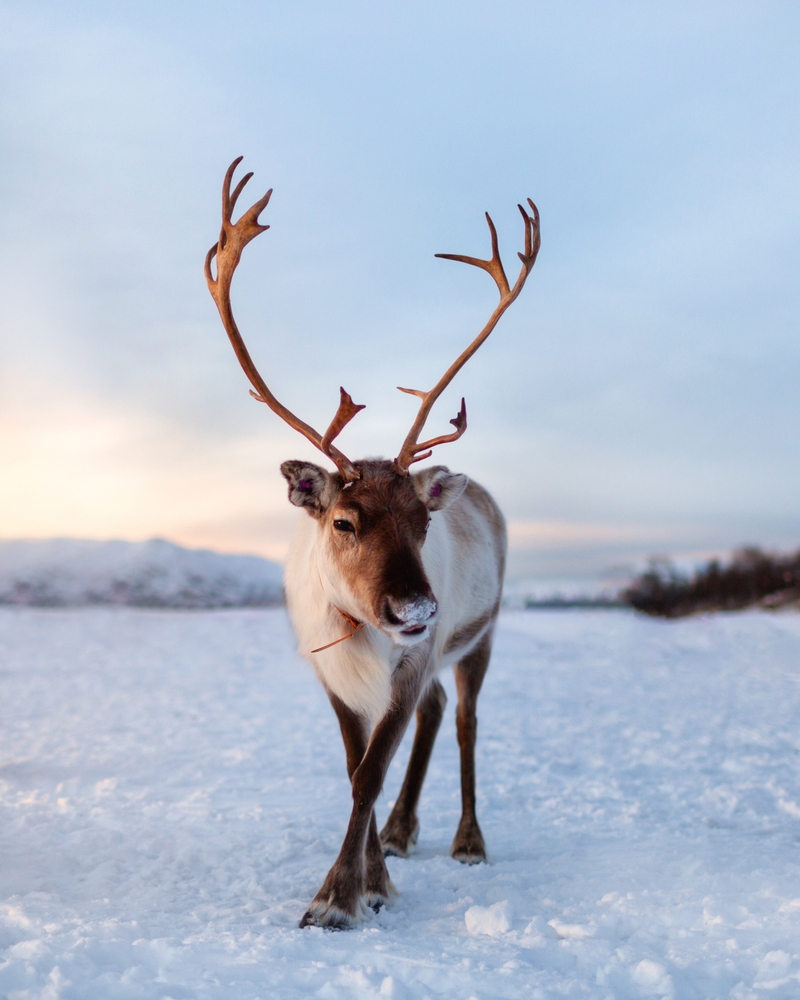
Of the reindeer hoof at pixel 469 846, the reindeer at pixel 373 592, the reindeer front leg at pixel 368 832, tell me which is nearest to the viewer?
the reindeer at pixel 373 592

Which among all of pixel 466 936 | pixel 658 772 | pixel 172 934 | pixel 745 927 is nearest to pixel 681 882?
pixel 745 927

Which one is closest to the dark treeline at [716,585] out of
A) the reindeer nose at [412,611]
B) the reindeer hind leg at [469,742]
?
the reindeer hind leg at [469,742]

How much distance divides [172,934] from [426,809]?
3099 mm

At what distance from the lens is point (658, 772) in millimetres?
7469

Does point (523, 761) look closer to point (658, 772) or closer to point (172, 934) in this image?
point (658, 772)

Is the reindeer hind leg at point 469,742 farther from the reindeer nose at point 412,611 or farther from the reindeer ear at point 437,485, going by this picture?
the reindeer nose at point 412,611

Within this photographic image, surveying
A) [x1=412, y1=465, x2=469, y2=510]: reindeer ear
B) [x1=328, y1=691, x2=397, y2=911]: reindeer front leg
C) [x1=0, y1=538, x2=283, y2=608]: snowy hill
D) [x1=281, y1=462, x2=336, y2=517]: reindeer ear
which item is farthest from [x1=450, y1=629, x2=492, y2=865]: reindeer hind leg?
[x1=0, y1=538, x2=283, y2=608]: snowy hill

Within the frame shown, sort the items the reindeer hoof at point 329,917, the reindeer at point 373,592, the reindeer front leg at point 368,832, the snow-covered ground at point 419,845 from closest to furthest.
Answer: the snow-covered ground at point 419,845, the reindeer hoof at point 329,917, the reindeer at point 373,592, the reindeer front leg at point 368,832

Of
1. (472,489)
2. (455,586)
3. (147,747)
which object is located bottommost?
(147,747)

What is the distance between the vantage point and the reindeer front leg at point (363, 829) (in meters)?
3.96

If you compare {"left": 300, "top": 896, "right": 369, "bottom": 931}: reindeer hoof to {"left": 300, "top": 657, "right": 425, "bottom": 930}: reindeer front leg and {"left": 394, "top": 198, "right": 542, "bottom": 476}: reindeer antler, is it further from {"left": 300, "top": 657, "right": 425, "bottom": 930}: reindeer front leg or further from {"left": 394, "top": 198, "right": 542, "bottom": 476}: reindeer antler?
{"left": 394, "top": 198, "right": 542, "bottom": 476}: reindeer antler

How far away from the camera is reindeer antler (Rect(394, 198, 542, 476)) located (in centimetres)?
466

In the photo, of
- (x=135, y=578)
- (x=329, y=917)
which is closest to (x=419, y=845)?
(x=329, y=917)

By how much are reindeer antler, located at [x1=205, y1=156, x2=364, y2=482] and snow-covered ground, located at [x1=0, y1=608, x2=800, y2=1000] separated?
2.49m
